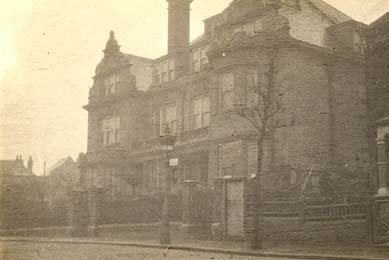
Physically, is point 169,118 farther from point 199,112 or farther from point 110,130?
point 110,130

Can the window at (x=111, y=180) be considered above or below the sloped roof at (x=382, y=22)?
below

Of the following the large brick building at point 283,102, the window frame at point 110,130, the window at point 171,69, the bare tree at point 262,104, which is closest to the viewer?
the bare tree at point 262,104

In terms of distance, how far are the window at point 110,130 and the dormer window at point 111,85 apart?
1.58 m

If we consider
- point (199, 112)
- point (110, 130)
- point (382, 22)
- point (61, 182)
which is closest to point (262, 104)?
point (382, 22)

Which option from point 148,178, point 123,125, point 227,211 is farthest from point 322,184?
point 123,125

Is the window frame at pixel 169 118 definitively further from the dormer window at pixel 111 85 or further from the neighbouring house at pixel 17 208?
the neighbouring house at pixel 17 208

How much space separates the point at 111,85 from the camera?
33.3m

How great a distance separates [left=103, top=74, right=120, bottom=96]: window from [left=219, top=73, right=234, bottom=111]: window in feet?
37.7

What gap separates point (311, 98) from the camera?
22266 mm

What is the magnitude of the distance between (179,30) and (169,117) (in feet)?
17.2

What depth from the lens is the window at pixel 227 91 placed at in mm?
22311

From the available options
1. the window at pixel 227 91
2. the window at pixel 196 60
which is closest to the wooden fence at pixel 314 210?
the window at pixel 227 91

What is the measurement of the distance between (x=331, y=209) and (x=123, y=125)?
56.9ft

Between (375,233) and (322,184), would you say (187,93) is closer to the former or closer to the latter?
(322,184)
